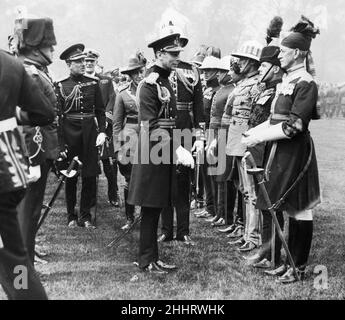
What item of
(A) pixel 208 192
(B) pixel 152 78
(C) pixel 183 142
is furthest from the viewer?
(A) pixel 208 192

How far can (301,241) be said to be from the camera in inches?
221

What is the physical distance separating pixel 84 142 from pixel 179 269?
8.94 ft

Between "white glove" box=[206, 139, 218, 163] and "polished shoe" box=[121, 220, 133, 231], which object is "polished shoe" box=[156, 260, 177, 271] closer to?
"polished shoe" box=[121, 220, 133, 231]

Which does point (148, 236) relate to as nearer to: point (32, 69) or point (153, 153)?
point (153, 153)

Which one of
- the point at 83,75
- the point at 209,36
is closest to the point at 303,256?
the point at 83,75

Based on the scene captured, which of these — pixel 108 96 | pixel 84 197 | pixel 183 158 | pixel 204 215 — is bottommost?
pixel 204 215


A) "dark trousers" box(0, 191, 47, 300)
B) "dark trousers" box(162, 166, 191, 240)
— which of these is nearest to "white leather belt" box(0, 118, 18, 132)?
"dark trousers" box(0, 191, 47, 300)

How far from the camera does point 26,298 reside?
158 inches

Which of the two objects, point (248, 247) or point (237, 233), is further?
point (237, 233)

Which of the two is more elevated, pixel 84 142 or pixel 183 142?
pixel 183 142

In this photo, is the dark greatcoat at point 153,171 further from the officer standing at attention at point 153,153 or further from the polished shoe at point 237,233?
the polished shoe at point 237,233

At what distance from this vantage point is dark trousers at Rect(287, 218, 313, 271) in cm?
560

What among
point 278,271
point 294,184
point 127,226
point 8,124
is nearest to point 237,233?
point 127,226

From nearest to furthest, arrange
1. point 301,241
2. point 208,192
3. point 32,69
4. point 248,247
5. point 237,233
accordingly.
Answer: point 32,69
point 301,241
point 248,247
point 237,233
point 208,192
